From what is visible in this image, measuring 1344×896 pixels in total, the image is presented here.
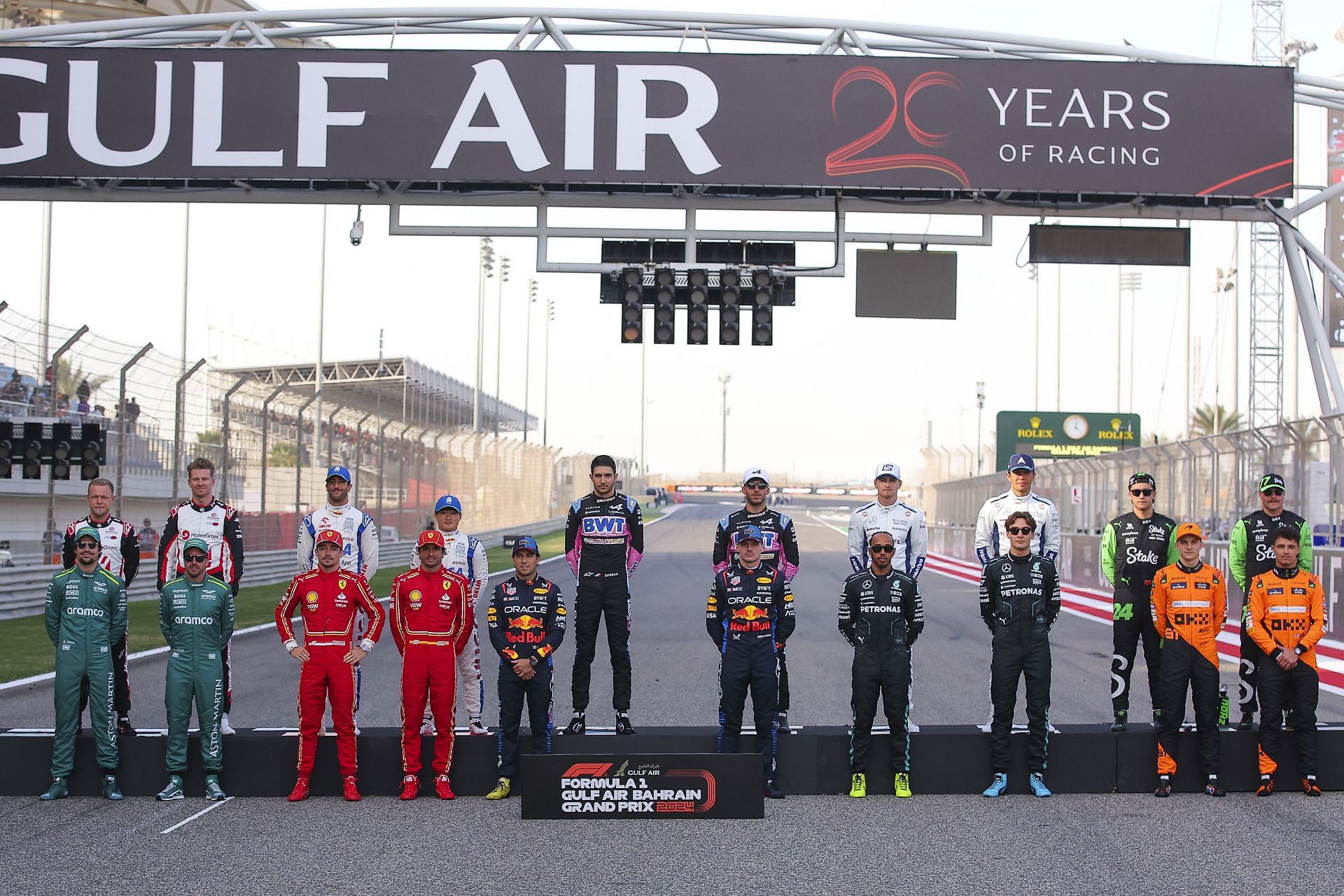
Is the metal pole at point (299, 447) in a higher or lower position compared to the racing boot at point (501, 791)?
higher

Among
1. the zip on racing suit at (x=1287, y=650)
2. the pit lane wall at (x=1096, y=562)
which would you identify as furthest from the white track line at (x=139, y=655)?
the pit lane wall at (x=1096, y=562)

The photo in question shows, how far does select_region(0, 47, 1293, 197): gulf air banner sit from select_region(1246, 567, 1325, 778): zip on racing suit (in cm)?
395

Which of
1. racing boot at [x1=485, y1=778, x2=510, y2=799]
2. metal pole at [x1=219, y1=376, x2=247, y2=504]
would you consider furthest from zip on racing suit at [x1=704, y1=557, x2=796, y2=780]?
metal pole at [x1=219, y1=376, x2=247, y2=504]

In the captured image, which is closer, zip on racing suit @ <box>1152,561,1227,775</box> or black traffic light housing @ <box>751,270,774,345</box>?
zip on racing suit @ <box>1152,561,1227,775</box>

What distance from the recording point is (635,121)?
9.93 metres

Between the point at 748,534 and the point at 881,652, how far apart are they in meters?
1.13

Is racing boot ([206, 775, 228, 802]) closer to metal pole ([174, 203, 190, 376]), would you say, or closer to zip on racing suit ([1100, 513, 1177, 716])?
zip on racing suit ([1100, 513, 1177, 716])

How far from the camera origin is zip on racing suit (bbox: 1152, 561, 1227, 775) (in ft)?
24.1

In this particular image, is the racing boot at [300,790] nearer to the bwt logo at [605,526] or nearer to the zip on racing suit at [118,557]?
the zip on racing suit at [118,557]

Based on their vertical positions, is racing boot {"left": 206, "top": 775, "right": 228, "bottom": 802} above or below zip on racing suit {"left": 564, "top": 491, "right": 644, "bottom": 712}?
below

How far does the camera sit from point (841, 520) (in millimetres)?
71125

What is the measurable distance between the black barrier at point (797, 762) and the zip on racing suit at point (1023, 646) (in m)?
0.14

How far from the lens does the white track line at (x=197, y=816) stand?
6434 millimetres

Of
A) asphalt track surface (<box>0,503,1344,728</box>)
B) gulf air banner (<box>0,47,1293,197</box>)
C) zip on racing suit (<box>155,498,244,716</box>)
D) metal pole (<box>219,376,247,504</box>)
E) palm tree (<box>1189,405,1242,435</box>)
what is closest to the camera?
zip on racing suit (<box>155,498,244,716</box>)
